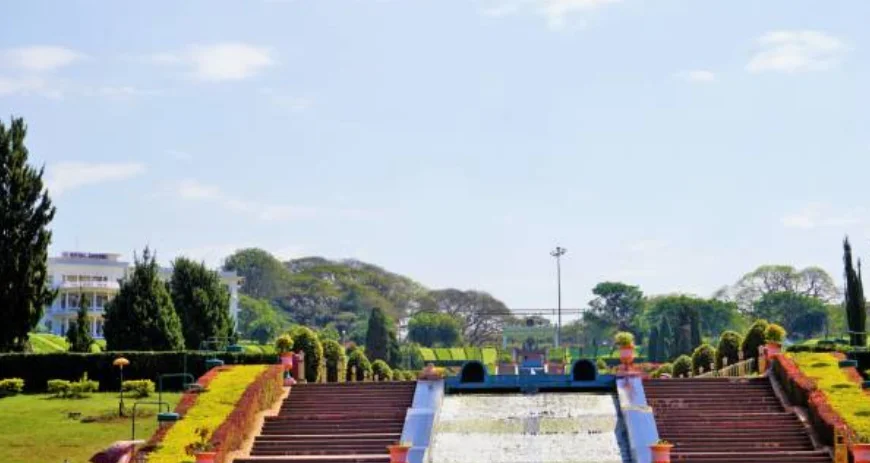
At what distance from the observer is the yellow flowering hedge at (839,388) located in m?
32.7

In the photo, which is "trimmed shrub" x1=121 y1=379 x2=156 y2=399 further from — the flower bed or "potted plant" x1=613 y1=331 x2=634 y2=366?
the flower bed

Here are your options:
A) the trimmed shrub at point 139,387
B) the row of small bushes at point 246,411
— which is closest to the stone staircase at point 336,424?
the row of small bushes at point 246,411

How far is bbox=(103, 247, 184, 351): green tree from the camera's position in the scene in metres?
50.0

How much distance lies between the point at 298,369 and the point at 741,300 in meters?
95.2

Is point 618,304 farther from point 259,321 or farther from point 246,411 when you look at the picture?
point 246,411

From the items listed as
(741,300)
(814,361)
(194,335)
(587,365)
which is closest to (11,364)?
(194,335)

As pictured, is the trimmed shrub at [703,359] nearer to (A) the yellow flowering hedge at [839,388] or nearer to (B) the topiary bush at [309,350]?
(A) the yellow flowering hedge at [839,388]

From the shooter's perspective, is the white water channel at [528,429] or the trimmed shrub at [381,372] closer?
the white water channel at [528,429]

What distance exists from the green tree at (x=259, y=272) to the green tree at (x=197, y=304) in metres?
88.7

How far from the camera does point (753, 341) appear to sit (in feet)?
156

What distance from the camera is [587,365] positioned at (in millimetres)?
43219

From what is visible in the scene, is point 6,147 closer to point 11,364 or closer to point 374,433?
point 11,364

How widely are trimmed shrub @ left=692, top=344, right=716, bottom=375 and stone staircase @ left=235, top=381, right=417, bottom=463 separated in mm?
20275

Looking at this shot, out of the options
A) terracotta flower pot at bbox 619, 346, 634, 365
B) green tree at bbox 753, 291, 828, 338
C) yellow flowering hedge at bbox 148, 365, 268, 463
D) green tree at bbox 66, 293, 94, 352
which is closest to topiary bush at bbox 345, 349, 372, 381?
green tree at bbox 66, 293, 94, 352
